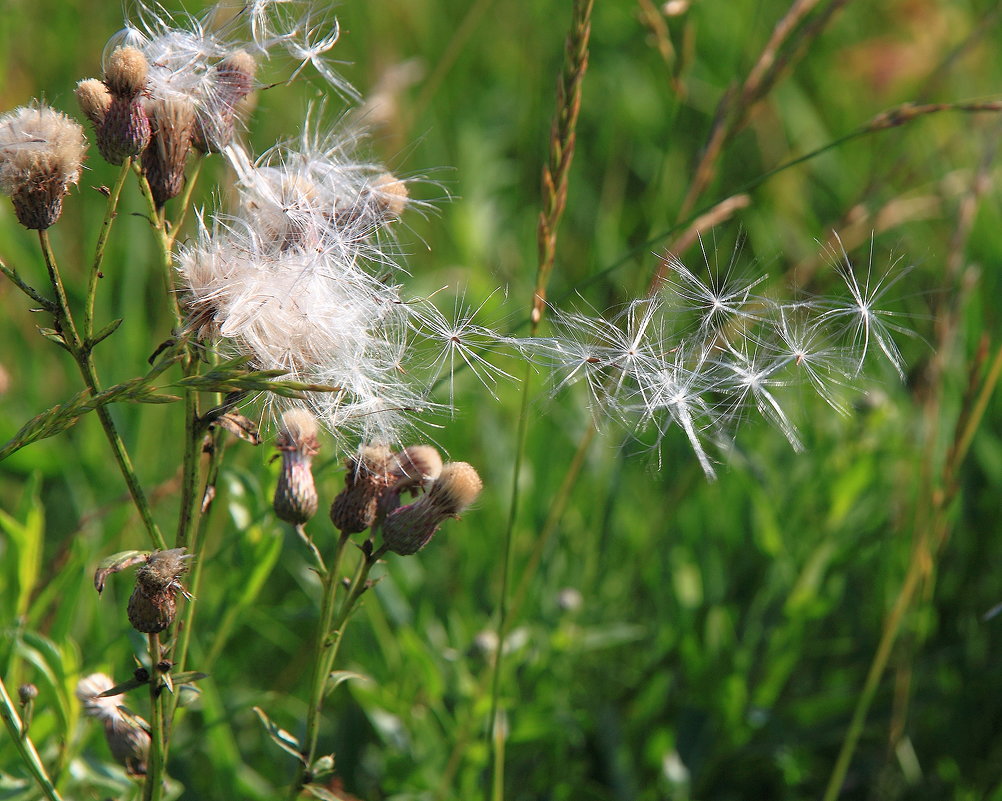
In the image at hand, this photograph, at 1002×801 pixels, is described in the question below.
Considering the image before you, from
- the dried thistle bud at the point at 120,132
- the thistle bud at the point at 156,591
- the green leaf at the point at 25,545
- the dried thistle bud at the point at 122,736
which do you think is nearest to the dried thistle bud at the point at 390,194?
the dried thistle bud at the point at 120,132

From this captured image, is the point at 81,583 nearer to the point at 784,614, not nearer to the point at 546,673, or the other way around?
the point at 546,673

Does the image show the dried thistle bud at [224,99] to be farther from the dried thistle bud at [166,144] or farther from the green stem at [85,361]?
the green stem at [85,361]

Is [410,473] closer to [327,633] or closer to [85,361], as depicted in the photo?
[327,633]

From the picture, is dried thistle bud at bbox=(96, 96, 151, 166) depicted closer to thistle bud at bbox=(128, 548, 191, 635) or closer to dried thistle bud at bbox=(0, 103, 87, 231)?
dried thistle bud at bbox=(0, 103, 87, 231)

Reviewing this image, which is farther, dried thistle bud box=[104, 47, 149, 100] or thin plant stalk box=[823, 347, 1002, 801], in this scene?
thin plant stalk box=[823, 347, 1002, 801]

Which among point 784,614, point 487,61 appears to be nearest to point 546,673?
point 784,614

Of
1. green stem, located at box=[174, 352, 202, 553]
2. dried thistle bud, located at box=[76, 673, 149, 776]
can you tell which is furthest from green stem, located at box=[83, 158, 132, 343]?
dried thistle bud, located at box=[76, 673, 149, 776]
